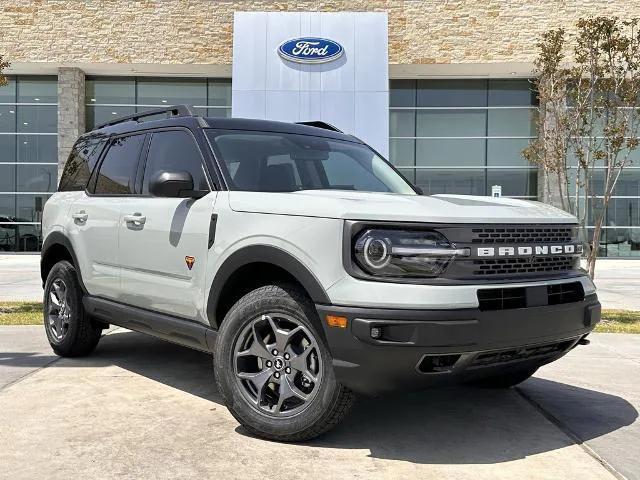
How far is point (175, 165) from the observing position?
4348 mm

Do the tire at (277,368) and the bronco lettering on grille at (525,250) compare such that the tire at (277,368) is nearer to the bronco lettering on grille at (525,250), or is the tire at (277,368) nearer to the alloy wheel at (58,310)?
the bronco lettering on grille at (525,250)

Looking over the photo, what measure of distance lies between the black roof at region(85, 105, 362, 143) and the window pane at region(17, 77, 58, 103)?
905 inches

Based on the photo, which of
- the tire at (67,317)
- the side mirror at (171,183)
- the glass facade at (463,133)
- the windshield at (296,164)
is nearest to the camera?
the side mirror at (171,183)

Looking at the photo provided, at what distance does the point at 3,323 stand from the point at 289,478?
20.3ft

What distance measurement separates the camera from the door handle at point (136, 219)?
14.3 feet

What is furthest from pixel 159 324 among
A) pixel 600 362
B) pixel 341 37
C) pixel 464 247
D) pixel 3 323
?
pixel 341 37

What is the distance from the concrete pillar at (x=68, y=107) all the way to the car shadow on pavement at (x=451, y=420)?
21988 millimetres

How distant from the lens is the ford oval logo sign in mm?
22078

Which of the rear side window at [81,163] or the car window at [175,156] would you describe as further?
the rear side window at [81,163]

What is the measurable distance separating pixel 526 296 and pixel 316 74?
20004 millimetres

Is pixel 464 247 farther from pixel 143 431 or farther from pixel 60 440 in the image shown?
pixel 60 440

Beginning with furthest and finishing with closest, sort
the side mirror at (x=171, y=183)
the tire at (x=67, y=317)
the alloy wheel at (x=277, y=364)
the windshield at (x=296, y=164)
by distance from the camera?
the tire at (x=67, y=317), the windshield at (x=296, y=164), the side mirror at (x=171, y=183), the alloy wheel at (x=277, y=364)

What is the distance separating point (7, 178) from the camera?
25.7 metres

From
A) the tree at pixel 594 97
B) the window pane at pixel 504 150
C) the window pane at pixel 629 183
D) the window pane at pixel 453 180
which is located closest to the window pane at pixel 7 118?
the window pane at pixel 453 180
